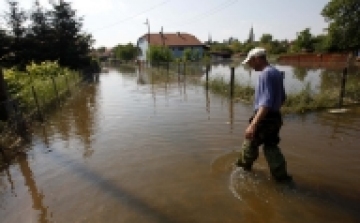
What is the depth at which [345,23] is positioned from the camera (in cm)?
2642

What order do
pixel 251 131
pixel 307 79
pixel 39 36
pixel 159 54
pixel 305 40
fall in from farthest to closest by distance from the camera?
pixel 305 40, pixel 159 54, pixel 39 36, pixel 307 79, pixel 251 131

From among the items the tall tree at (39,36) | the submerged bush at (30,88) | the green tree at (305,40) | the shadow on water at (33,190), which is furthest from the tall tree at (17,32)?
the green tree at (305,40)

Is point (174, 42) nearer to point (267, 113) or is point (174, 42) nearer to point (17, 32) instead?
point (17, 32)

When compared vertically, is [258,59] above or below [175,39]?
below

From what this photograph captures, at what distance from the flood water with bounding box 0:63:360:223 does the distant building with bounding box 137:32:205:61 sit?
1770 inches

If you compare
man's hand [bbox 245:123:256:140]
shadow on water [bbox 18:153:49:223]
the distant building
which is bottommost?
shadow on water [bbox 18:153:49:223]

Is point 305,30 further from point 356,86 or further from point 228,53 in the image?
point 356,86

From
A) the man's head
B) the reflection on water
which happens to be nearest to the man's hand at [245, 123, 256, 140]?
the man's head

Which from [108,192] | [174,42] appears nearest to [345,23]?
[108,192]

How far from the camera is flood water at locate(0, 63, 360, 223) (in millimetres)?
3434

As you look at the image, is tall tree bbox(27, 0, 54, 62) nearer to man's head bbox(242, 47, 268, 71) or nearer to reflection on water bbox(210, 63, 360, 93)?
reflection on water bbox(210, 63, 360, 93)

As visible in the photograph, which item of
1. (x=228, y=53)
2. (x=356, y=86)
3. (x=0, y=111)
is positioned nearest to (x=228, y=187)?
(x=0, y=111)

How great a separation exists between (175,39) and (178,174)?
51.5 meters

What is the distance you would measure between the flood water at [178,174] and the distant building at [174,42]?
45.0 m
